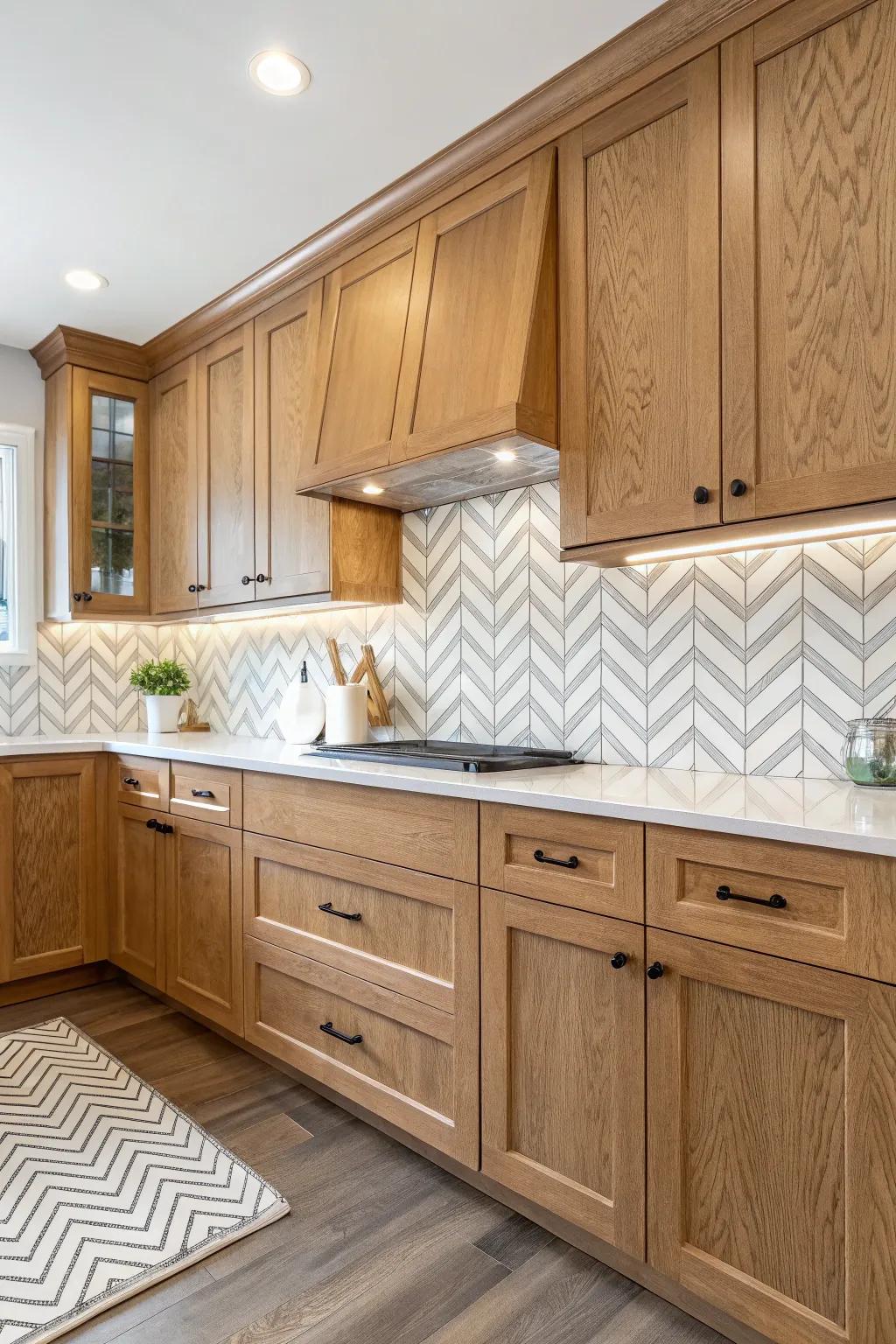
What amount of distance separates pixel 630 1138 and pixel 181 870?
183 cm

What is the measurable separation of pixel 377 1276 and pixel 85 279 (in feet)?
10.2

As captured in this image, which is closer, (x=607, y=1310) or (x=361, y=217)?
(x=607, y=1310)

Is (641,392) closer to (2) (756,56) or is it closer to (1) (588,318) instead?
(1) (588,318)

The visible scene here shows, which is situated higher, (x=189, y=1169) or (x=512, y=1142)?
(x=512, y=1142)

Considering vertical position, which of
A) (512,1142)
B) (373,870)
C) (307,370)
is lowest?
(512,1142)

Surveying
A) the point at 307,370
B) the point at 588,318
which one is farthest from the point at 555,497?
Result: the point at 307,370

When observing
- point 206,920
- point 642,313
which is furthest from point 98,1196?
point 642,313

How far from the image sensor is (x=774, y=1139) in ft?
4.53

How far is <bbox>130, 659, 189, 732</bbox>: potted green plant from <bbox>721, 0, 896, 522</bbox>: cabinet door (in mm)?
2547

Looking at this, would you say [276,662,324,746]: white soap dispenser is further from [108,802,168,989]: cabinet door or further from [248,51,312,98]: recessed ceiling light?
[248,51,312,98]: recessed ceiling light

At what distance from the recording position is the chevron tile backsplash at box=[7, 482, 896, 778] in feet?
6.16

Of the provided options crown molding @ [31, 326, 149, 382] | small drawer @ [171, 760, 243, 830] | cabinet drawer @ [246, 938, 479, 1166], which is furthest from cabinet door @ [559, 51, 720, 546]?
crown molding @ [31, 326, 149, 382]

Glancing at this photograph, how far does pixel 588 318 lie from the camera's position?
1982 millimetres

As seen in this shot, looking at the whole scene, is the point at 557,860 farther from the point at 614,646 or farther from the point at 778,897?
the point at 614,646
